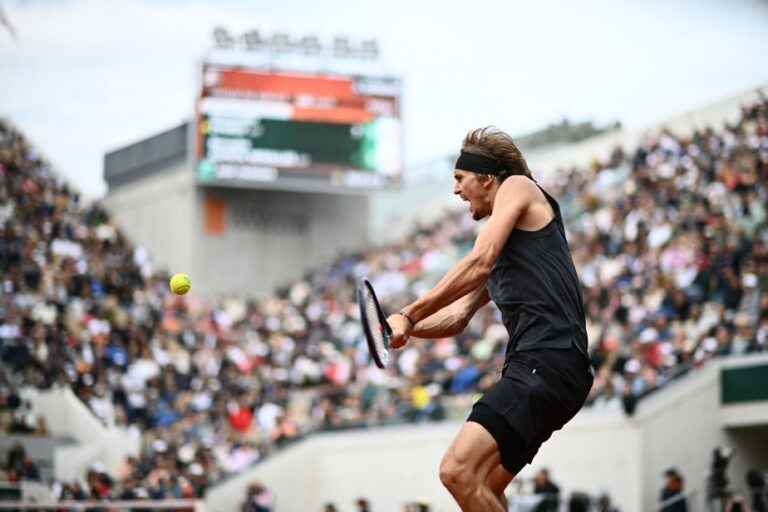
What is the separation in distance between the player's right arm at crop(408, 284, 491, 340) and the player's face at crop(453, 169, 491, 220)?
47 cm

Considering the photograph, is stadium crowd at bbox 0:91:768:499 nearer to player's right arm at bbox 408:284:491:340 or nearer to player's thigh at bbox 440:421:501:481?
player's right arm at bbox 408:284:491:340

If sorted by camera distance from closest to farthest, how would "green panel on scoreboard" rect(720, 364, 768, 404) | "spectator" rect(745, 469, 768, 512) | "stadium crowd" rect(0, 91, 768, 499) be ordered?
"spectator" rect(745, 469, 768, 512) < "green panel on scoreboard" rect(720, 364, 768, 404) < "stadium crowd" rect(0, 91, 768, 499)

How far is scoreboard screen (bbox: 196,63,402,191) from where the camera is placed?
117 ft

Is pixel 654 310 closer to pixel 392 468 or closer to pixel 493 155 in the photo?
pixel 392 468

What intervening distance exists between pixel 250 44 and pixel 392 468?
51.7 ft

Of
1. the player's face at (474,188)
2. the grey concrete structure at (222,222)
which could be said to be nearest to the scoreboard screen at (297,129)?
the grey concrete structure at (222,222)

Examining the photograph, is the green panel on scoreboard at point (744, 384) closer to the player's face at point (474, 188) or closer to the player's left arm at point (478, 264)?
the player's face at point (474, 188)

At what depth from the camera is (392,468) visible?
23.8 metres

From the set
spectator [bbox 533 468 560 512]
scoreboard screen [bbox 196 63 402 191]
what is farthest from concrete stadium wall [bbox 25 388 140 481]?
scoreboard screen [bbox 196 63 402 191]

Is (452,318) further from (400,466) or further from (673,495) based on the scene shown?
(400,466)

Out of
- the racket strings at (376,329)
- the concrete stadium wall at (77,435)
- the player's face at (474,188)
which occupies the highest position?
the player's face at (474,188)

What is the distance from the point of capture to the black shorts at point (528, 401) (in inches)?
229

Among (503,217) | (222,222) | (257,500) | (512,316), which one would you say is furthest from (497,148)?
(222,222)

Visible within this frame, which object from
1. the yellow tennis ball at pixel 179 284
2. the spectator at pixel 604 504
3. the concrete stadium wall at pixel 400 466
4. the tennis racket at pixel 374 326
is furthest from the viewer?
the concrete stadium wall at pixel 400 466
